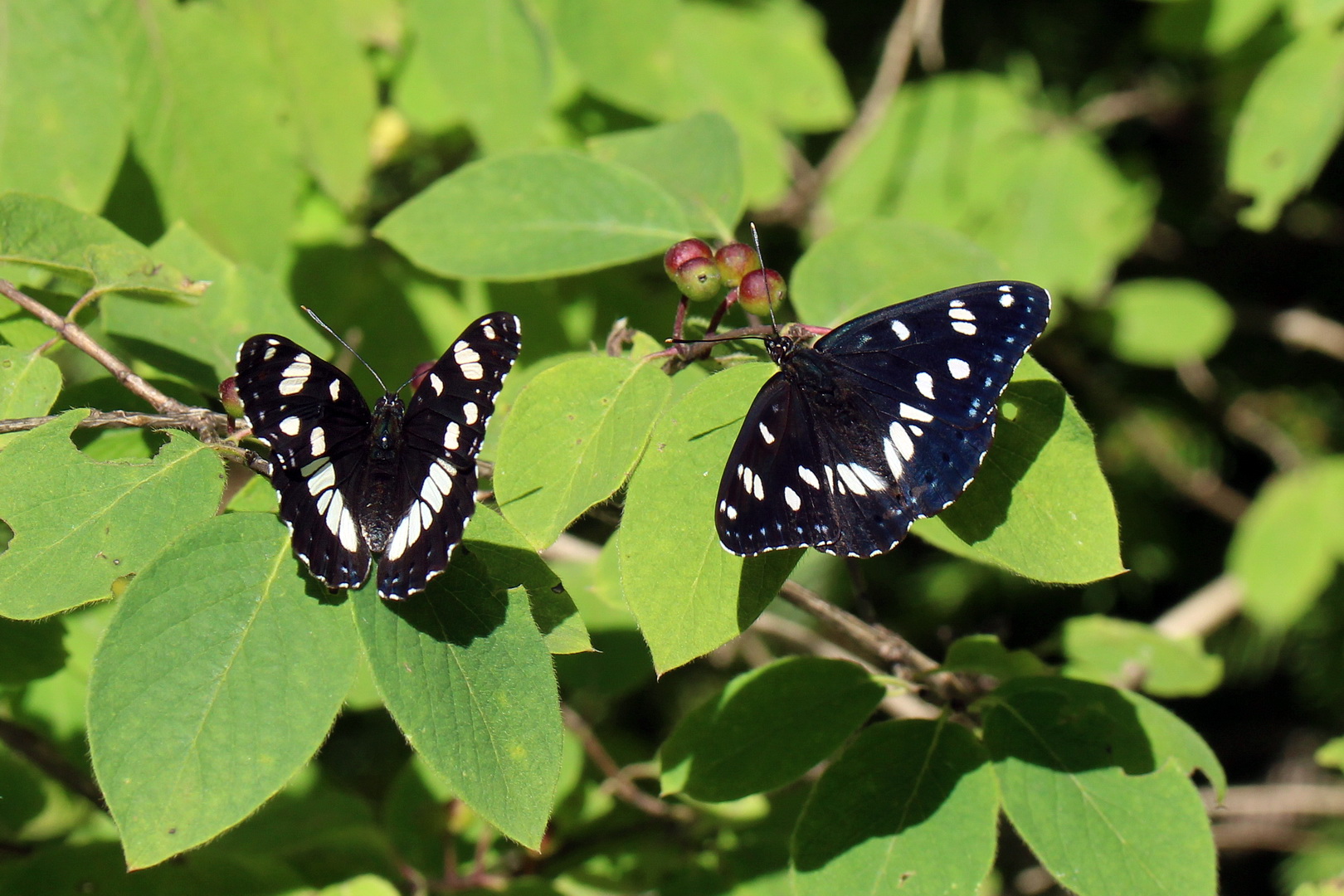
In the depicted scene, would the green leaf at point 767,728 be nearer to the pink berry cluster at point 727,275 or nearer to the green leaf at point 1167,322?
the pink berry cluster at point 727,275

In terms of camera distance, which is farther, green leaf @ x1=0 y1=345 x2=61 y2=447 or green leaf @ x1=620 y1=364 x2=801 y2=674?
green leaf @ x1=0 y1=345 x2=61 y2=447

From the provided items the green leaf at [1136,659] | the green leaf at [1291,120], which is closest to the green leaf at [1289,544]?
the green leaf at [1136,659]

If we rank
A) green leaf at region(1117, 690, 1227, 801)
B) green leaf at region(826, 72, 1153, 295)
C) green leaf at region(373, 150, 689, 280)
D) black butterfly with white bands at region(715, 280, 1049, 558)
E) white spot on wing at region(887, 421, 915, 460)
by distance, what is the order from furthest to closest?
1. green leaf at region(826, 72, 1153, 295)
2. green leaf at region(373, 150, 689, 280)
3. green leaf at region(1117, 690, 1227, 801)
4. white spot on wing at region(887, 421, 915, 460)
5. black butterfly with white bands at region(715, 280, 1049, 558)

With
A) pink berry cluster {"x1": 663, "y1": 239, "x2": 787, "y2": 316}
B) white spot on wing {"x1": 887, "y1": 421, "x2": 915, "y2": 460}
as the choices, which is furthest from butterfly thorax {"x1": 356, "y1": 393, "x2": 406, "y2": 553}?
white spot on wing {"x1": 887, "y1": 421, "x2": 915, "y2": 460}

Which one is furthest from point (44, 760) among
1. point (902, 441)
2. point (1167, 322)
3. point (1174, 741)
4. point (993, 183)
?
point (1167, 322)

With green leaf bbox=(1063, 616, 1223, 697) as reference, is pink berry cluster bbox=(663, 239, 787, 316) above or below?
above

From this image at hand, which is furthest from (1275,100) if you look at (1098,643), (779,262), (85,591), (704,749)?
(85,591)

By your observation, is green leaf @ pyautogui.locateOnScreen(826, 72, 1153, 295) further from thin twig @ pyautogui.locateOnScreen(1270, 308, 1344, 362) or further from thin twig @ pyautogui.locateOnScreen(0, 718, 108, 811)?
thin twig @ pyautogui.locateOnScreen(0, 718, 108, 811)

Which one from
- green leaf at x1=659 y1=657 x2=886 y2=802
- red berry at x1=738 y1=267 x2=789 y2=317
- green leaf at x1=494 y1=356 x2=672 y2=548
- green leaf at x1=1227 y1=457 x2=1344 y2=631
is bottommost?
green leaf at x1=1227 y1=457 x2=1344 y2=631
